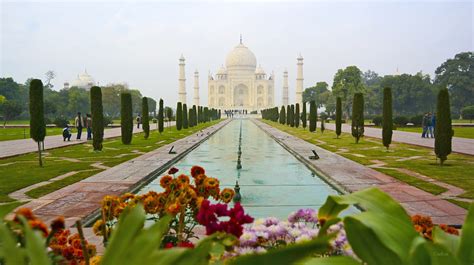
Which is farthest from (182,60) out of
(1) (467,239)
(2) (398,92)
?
(1) (467,239)

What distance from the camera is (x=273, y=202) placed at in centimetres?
466

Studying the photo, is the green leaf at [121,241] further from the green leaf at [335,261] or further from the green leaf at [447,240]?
the green leaf at [447,240]

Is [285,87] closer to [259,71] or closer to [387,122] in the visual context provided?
[259,71]

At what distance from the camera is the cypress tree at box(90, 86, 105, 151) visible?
10148 mm

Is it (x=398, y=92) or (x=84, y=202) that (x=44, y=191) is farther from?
(x=398, y=92)

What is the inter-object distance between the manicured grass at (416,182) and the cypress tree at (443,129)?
1282 mm

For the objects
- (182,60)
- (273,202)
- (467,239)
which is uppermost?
(182,60)

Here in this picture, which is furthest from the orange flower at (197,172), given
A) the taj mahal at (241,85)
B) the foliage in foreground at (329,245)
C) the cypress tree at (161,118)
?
the taj mahal at (241,85)

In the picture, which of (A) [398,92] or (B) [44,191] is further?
(A) [398,92]

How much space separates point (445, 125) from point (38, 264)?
775cm

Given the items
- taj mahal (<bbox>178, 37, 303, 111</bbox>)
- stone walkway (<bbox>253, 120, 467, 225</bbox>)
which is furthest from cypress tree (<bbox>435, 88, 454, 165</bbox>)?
taj mahal (<bbox>178, 37, 303, 111</bbox>)

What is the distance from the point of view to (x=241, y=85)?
65812 mm

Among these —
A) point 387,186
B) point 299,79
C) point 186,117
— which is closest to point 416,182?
point 387,186

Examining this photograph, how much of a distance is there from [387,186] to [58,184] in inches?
162
